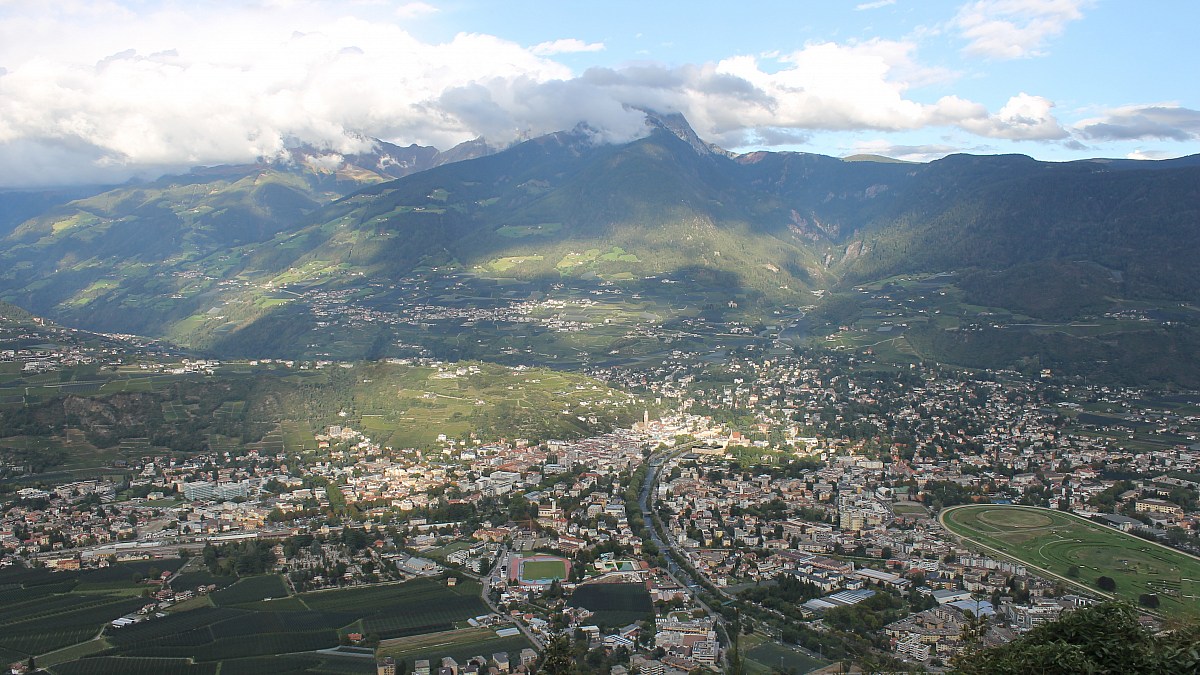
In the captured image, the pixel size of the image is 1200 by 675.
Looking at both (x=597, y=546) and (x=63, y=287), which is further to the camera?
(x=63, y=287)

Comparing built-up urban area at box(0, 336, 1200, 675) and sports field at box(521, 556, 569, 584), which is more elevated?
built-up urban area at box(0, 336, 1200, 675)

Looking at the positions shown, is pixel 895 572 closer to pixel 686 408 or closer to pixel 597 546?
pixel 597 546

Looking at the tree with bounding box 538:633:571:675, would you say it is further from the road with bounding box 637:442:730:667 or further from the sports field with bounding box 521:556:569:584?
the sports field with bounding box 521:556:569:584

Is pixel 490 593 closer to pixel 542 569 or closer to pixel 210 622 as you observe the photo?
pixel 542 569

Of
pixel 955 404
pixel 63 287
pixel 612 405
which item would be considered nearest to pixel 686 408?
pixel 612 405

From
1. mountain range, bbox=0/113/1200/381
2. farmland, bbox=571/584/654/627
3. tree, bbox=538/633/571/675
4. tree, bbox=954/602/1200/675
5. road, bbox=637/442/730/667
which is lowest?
road, bbox=637/442/730/667

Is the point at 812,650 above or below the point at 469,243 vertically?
below

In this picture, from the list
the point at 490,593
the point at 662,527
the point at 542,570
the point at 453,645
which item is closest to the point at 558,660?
the point at 453,645

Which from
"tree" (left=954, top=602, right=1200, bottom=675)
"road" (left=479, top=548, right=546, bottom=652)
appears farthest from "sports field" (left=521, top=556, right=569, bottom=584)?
"tree" (left=954, top=602, right=1200, bottom=675)
